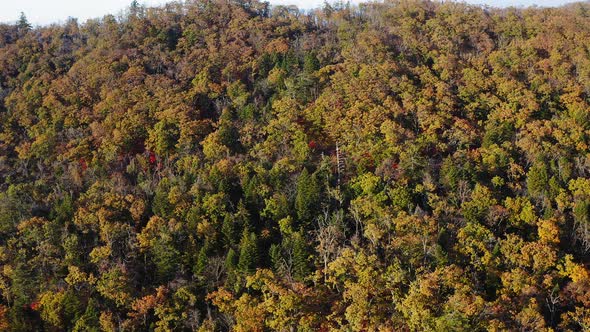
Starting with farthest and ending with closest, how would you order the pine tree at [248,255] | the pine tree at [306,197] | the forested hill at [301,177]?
the pine tree at [306,197], the pine tree at [248,255], the forested hill at [301,177]

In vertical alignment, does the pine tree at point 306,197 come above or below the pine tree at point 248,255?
above

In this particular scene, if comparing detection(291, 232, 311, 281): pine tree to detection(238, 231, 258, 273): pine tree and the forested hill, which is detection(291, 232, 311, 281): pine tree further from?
detection(238, 231, 258, 273): pine tree

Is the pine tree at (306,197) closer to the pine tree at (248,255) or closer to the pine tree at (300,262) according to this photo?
the pine tree at (300,262)

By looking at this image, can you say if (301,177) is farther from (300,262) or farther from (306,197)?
(300,262)

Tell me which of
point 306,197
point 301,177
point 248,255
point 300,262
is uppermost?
point 301,177

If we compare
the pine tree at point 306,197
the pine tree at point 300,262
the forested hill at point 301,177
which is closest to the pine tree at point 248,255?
the forested hill at point 301,177

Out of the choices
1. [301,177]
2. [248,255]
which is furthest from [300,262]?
[301,177]

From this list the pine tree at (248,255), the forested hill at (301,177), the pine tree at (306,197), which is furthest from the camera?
the pine tree at (306,197)

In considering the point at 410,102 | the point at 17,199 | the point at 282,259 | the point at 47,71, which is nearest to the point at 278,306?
the point at 282,259
